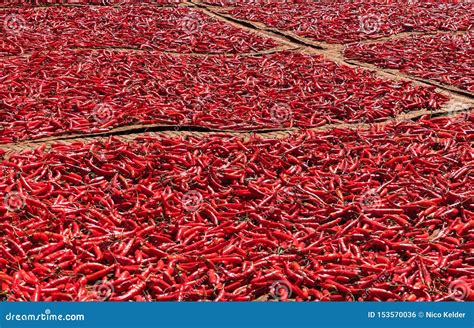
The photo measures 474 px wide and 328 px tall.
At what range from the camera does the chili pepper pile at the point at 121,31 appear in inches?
540

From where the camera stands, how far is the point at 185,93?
10492mm

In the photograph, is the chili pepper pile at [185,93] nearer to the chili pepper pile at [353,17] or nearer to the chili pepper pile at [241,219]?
the chili pepper pile at [241,219]

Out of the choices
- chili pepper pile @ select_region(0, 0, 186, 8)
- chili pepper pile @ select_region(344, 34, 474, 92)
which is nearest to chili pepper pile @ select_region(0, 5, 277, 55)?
→ chili pepper pile @ select_region(0, 0, 186, 8)

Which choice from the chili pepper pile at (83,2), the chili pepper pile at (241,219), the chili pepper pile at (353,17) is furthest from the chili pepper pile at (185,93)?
the chili pepper pile at (83,2)

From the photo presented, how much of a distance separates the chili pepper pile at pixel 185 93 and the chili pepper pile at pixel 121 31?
0.90 metres

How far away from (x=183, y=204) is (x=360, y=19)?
11794mm

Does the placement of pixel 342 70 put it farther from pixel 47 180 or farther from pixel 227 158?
pixel 47 180

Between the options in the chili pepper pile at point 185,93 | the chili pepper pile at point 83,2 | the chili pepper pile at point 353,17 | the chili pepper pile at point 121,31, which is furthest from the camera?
the chili pepper pile at point 83,2

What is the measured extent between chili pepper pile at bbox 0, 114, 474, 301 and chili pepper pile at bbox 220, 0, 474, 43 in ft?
24.7

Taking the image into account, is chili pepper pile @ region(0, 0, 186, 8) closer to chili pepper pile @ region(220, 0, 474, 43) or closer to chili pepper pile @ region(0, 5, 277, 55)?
chili pepper pile @ region(0, 5, 277, 55)

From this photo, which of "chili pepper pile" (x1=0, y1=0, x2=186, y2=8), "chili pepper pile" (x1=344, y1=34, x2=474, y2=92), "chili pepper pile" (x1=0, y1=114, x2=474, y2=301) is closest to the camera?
"chili pepper pile" (x1=0, y1=114, x2=474, y2=301)

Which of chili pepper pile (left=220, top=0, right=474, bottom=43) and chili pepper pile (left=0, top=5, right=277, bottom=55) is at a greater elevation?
chili pepper pile (left=220, top=0, right=474, bottom=43)

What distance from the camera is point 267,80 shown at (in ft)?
37.8

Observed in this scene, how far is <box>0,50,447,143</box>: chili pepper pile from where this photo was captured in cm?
914
